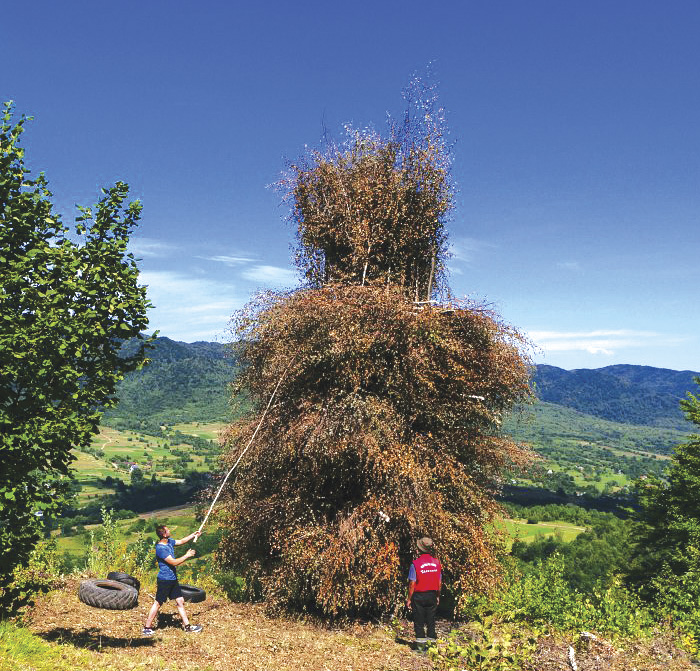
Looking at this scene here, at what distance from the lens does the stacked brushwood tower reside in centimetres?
1299

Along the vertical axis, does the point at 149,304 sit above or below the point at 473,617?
above

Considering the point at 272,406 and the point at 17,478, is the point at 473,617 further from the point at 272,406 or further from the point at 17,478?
the point at 17,478

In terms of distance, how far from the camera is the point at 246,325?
53.7 ft

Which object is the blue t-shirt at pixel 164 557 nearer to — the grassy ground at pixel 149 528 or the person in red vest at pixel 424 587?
the person in red vest at pixel 424 587

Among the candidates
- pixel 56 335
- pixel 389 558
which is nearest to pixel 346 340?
pixel 389 558

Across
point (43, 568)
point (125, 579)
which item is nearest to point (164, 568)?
point (125, 579)

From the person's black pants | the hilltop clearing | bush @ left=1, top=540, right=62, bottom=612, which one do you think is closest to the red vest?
the person's black pants

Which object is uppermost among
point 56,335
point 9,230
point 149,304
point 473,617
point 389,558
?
point 9,230

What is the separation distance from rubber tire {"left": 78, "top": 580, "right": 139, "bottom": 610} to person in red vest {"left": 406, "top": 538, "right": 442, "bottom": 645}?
6.42 metres

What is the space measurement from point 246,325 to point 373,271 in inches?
183

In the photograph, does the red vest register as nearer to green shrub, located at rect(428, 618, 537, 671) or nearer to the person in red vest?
the person in red vest

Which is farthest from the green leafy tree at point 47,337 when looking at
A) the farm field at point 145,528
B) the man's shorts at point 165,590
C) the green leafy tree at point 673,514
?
the farm field at point 145,528

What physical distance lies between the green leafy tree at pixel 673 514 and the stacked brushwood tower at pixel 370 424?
17.9 metres

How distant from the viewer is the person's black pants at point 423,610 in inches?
401
